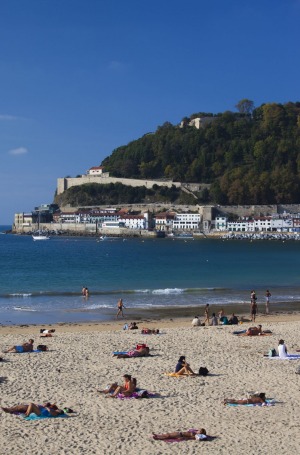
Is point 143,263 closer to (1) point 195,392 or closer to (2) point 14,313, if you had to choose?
(2) point 14,313

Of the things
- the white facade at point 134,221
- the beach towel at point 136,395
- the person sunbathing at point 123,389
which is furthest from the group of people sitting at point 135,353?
the white facade at point 134,221

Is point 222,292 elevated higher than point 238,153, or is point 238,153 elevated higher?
point 238,153

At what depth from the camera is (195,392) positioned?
10797 millimetres

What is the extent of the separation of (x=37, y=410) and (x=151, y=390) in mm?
2278

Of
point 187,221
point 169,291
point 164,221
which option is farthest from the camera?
point 164,221

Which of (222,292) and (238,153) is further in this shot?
(238,153)

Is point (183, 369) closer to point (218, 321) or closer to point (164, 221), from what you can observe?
point (218, 321)

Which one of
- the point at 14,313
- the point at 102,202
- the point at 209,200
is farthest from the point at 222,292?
the point at 102,202

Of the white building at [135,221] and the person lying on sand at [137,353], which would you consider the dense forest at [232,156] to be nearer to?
the white building at [135,221]

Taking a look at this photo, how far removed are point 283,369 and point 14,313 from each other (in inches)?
468

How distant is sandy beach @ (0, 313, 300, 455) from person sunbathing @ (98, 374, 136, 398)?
153 millimetres

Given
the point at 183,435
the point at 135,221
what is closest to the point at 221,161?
the point at 135,221

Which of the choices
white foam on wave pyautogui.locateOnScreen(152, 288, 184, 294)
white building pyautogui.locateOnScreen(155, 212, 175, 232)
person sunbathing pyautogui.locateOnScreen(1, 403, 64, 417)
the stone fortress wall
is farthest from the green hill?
person sunbathing pyautogui.locateOnScreen(1, 403, 64, 417)

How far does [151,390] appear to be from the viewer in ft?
35.9
